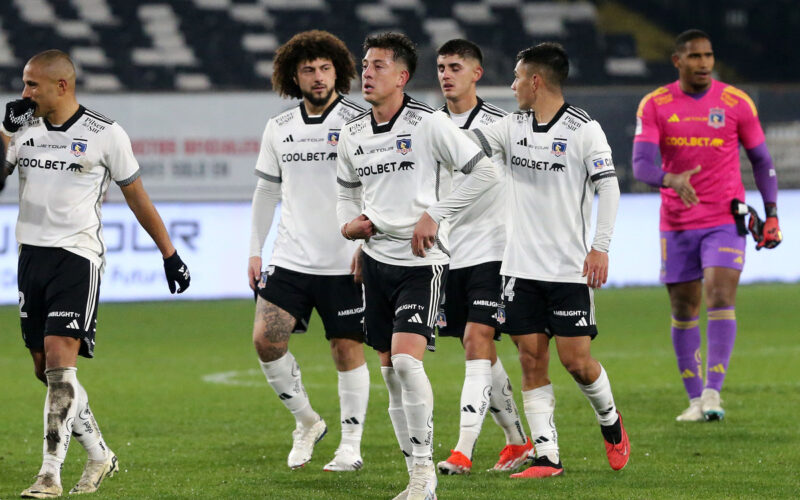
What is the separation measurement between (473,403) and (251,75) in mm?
16652

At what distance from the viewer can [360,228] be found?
5.66 metres

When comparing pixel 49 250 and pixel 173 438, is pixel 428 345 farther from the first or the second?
pixel 173 438

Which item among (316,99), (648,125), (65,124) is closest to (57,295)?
(65,124)

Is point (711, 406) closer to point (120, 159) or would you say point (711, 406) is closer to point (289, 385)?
point (289, 385)

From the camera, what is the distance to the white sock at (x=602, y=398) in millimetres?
6254

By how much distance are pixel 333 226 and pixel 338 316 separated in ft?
1.52

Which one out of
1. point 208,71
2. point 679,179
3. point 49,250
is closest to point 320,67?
point 49,250

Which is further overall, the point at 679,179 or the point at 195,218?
the point at 195,218

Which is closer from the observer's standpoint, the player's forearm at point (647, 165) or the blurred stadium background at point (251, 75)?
the player's forearm at point (647, 165)

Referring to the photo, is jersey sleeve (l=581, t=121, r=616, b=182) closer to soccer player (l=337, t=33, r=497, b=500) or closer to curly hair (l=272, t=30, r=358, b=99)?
soccer player (l=337, t=33, r=497, b=500)

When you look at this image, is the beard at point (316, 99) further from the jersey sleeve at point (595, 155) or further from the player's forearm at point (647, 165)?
the player's forearm at point (647, 165)

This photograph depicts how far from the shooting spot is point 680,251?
8.19 metres

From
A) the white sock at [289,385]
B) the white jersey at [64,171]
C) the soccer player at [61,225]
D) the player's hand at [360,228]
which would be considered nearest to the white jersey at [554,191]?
the player's hand at [360,228]

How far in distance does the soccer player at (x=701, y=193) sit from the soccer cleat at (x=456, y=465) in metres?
2.23
